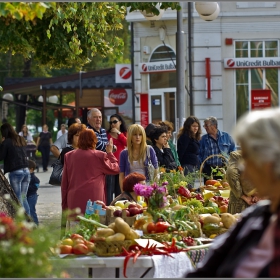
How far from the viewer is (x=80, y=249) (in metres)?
6.05

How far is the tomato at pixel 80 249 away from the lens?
19.8ft

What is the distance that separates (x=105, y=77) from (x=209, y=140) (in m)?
20.6

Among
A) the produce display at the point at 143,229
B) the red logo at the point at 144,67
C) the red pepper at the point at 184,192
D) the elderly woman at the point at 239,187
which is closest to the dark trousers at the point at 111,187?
the red pepper at the point at 184,192

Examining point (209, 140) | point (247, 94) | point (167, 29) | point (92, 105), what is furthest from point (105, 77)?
point (209, 140)

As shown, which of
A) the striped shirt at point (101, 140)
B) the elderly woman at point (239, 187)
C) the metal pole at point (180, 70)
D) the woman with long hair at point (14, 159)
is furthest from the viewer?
the metal pole at point (180, 70)

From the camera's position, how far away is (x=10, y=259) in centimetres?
361

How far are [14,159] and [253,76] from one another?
16.9 meters

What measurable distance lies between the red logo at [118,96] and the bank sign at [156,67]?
12.0 feet

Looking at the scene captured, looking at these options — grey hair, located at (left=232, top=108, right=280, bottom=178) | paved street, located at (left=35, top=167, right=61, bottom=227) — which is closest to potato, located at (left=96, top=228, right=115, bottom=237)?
grey hair, located at (left=232, top=108, right=280, bottom=178)

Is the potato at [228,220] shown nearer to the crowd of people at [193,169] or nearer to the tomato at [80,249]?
the crowd of people at [193,169]

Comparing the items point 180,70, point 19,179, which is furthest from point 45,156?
point 19,179

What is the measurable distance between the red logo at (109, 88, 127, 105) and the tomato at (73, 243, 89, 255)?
1089 inches

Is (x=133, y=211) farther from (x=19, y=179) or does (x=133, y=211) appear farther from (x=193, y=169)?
(x=19, y=179)

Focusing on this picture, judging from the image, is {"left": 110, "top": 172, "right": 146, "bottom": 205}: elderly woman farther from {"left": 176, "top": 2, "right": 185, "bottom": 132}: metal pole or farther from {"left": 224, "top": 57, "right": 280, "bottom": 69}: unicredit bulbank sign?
{"left": 224, "top": 57, "right": 280, "bottom": 69}: unicredit bulbank sign
